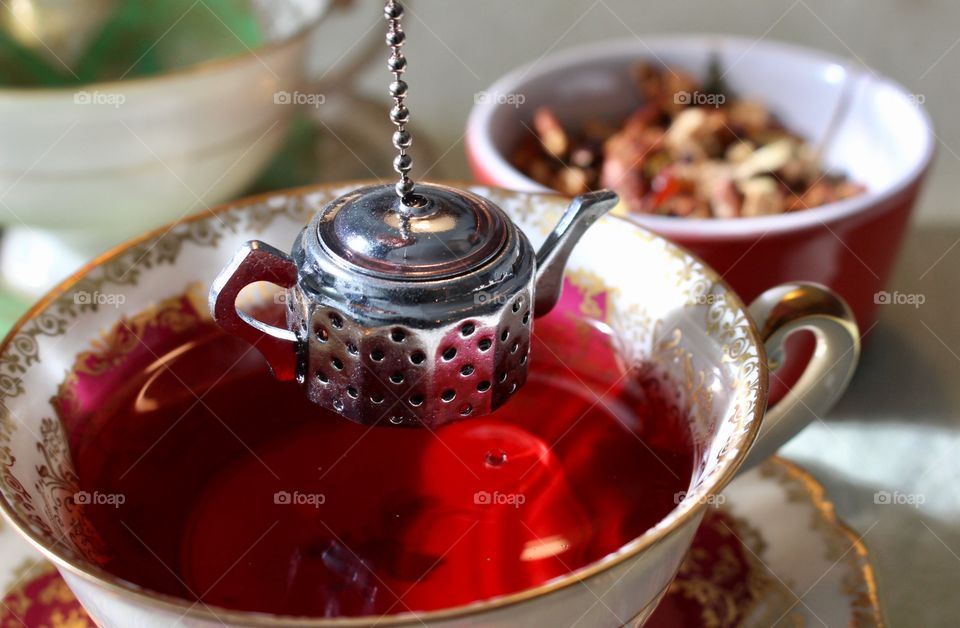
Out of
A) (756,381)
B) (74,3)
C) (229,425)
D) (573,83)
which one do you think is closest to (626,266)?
(756,381)

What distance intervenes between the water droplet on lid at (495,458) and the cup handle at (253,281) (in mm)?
124

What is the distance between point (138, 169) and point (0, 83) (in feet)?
0.99

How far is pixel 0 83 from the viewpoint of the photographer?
3.15 feet

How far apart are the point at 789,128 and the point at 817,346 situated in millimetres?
428

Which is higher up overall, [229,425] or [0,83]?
[0,83]

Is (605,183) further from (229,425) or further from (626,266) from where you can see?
(229,425)

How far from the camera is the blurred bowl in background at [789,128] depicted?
2.25ft

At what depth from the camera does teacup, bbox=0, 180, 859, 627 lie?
1.26 ft

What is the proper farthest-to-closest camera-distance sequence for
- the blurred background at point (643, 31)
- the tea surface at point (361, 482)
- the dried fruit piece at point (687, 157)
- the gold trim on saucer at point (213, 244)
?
the blurred background at point (643, 31)
the dried fruit piece at point (687, 157)
the tea surface at point (361, 482)
the gold trim on saucer at point (213, 244)

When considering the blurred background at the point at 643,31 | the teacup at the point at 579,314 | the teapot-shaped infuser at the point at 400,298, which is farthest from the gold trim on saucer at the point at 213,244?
the blurred background at the point at 643,31

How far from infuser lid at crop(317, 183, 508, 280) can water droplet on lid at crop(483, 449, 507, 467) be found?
0.15 m

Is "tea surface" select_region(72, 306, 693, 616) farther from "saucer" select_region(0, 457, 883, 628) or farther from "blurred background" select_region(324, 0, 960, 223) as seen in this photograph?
"blurred background" select_region(324, 0, 960, 223)

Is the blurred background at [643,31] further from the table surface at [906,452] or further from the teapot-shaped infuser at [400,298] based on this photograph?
the teapot-shaped infuser at [400,298]

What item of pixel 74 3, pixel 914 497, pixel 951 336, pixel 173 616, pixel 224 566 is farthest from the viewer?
pixel 74 3
